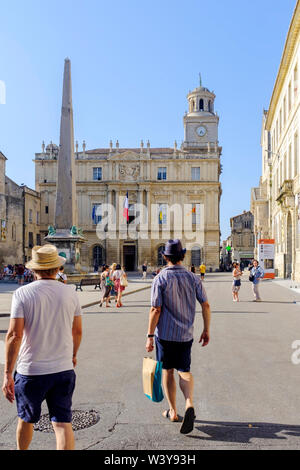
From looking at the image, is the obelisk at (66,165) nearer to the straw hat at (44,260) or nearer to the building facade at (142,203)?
the straw hat at (44,260)

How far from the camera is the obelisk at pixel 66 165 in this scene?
2800 centimetres

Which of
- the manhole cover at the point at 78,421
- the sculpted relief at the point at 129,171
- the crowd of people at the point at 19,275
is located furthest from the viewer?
the sculpted relief at the point at 129,171

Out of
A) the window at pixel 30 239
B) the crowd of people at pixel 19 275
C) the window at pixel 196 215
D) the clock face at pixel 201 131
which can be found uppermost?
the clock face at pixel 201 131

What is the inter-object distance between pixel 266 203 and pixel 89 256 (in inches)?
933

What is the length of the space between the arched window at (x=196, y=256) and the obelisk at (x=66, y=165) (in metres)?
35.1

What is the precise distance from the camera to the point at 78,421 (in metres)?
4.74

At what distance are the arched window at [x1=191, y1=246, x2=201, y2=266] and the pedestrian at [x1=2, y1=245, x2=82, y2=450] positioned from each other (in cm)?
5827

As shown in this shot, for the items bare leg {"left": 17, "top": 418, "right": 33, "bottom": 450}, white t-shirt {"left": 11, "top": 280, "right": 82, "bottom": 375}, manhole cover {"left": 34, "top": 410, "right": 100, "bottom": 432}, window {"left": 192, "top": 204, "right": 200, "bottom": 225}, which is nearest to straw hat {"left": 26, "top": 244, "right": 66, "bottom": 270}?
white t-shirt {"left": 11, "top": 280, "right": 82, "bottom": 375}

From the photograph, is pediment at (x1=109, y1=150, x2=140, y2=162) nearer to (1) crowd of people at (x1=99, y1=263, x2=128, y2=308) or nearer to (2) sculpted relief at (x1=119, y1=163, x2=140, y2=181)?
(2) sculpted relief at (x1=119, y1=163, x2=140, y2=181)

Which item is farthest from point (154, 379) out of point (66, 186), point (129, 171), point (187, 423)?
point (129, 171)

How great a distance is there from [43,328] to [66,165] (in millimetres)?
25361

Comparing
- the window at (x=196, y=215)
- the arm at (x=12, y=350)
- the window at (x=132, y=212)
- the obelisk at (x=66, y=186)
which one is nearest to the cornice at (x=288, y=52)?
the obelisk at (x=66, y=186)

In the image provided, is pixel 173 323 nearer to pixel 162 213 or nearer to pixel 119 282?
pixel 119 282

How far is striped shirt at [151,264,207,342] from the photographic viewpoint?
4.79m
